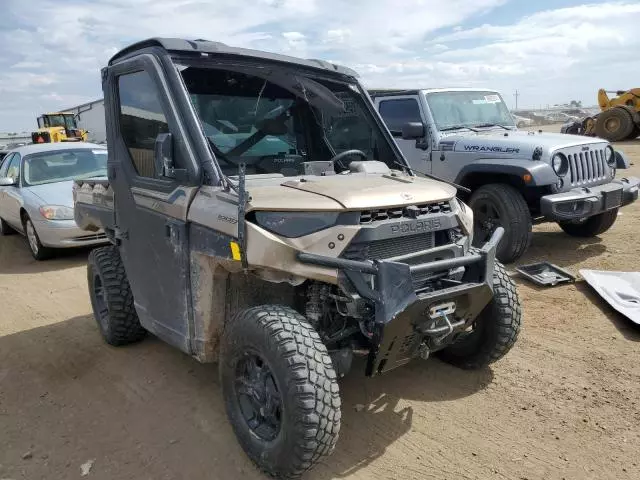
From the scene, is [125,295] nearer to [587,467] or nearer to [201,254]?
[201,254]

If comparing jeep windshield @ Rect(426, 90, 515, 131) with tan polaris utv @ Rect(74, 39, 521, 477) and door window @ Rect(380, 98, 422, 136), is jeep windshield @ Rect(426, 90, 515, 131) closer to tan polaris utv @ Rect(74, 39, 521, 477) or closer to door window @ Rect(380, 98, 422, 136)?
door window @ Rect(380, 98, 422, 136)

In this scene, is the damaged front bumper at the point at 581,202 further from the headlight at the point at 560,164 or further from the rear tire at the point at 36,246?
the rear tire at the point at 36,246

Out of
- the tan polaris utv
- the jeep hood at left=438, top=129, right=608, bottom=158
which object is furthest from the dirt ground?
the jeep hood at left=438, top=129, right=608, bottom=158

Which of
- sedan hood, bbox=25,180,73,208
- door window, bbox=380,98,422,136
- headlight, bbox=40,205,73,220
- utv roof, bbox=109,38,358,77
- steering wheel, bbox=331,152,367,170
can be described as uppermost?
utv roof, bbox=109,38,358,77

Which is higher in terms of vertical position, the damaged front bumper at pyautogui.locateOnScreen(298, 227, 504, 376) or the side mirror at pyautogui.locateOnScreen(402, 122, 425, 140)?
the side mirror at pyautogui.locateOnScreen(402, 122, 425, 140)

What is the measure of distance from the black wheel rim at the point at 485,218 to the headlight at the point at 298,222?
4.01 metres

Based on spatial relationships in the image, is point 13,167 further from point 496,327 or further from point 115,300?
point 496,327

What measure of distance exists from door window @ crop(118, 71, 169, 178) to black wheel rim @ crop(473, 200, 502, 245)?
4.14 m

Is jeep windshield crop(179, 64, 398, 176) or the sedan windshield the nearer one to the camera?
jeep windshield crop(179, 64, 398, 176)

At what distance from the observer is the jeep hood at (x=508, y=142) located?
6229 mm

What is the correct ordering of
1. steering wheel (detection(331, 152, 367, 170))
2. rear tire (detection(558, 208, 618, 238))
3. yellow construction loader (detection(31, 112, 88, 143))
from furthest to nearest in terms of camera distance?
1. yellow construction loader (detection(31, 112, 88, 143))
2. rear tire (detection(558, 208, 618, 238))
3. steering wheel (detection(331, 152, 367, 170))

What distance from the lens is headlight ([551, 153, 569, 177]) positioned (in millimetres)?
6066

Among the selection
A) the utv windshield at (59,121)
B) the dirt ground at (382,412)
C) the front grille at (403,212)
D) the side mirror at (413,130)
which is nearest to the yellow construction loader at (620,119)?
the side mirror at (413,130)

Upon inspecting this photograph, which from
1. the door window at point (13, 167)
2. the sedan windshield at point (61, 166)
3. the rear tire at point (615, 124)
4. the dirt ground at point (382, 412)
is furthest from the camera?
the rear tire at point (615, 124)
